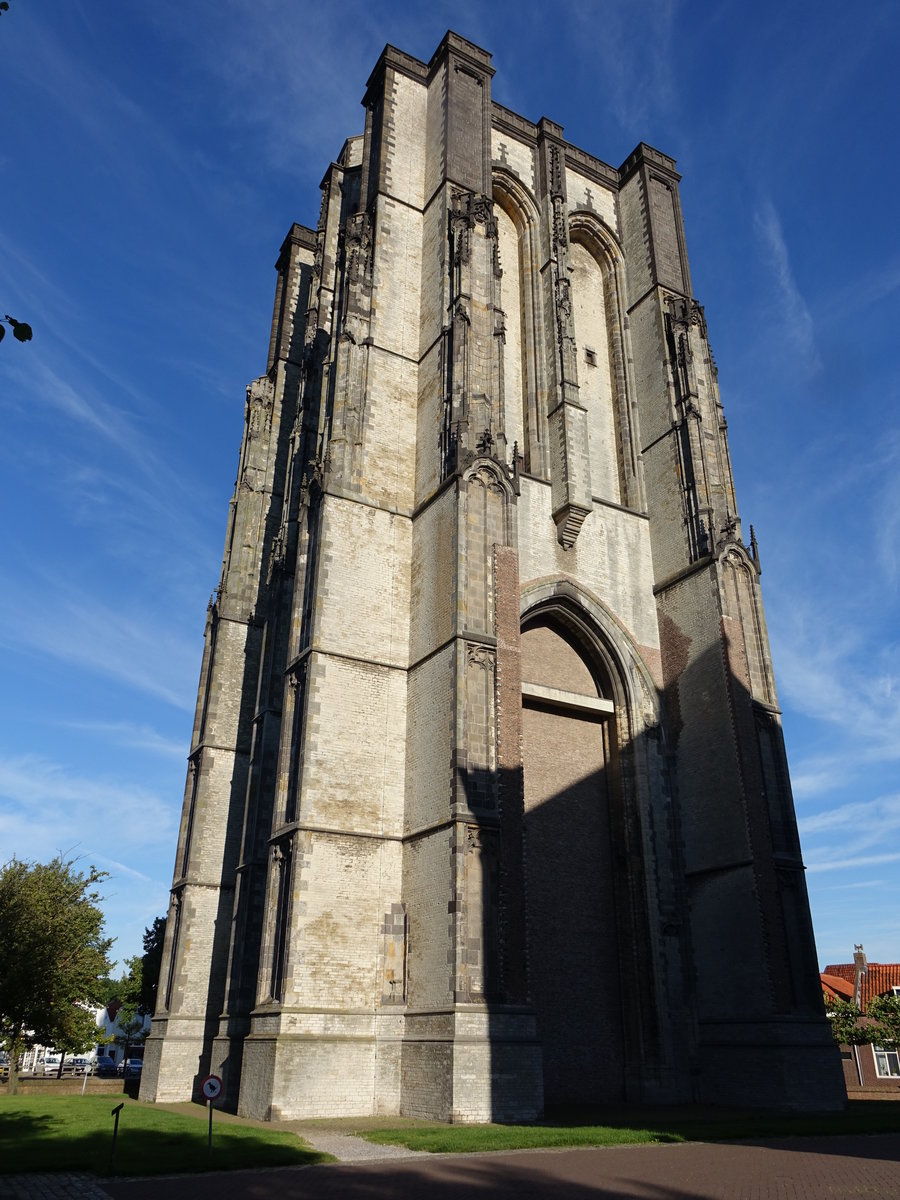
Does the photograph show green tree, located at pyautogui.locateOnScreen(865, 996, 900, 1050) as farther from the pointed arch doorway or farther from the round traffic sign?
the round traffic sign

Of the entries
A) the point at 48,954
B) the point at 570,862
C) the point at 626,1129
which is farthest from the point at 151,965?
the point at 626,1129

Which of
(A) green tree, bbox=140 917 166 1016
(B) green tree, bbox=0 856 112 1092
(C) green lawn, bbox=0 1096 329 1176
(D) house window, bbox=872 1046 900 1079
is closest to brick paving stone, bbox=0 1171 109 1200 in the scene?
(C) green lawn, bbox=0 1096 329 1176

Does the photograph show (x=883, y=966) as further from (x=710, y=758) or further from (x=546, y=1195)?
(x=546, y=1195)

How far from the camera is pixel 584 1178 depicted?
30.4 feet

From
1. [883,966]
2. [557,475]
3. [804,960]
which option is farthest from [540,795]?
[883,966]

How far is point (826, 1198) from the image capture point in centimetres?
802

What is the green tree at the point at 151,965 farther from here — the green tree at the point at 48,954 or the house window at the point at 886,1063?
the house window at the point at 886,1063

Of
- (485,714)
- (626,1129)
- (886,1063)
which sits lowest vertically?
(626,1129)

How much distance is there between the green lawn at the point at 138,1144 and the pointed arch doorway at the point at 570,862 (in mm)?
7271

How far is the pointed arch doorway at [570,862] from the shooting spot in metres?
19.4

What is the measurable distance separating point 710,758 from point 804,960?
459 centimetres

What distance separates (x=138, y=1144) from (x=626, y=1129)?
6.81 metres

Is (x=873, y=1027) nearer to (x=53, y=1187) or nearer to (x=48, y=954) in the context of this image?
(x=48, y=954)

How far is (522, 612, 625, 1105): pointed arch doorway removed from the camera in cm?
1939
